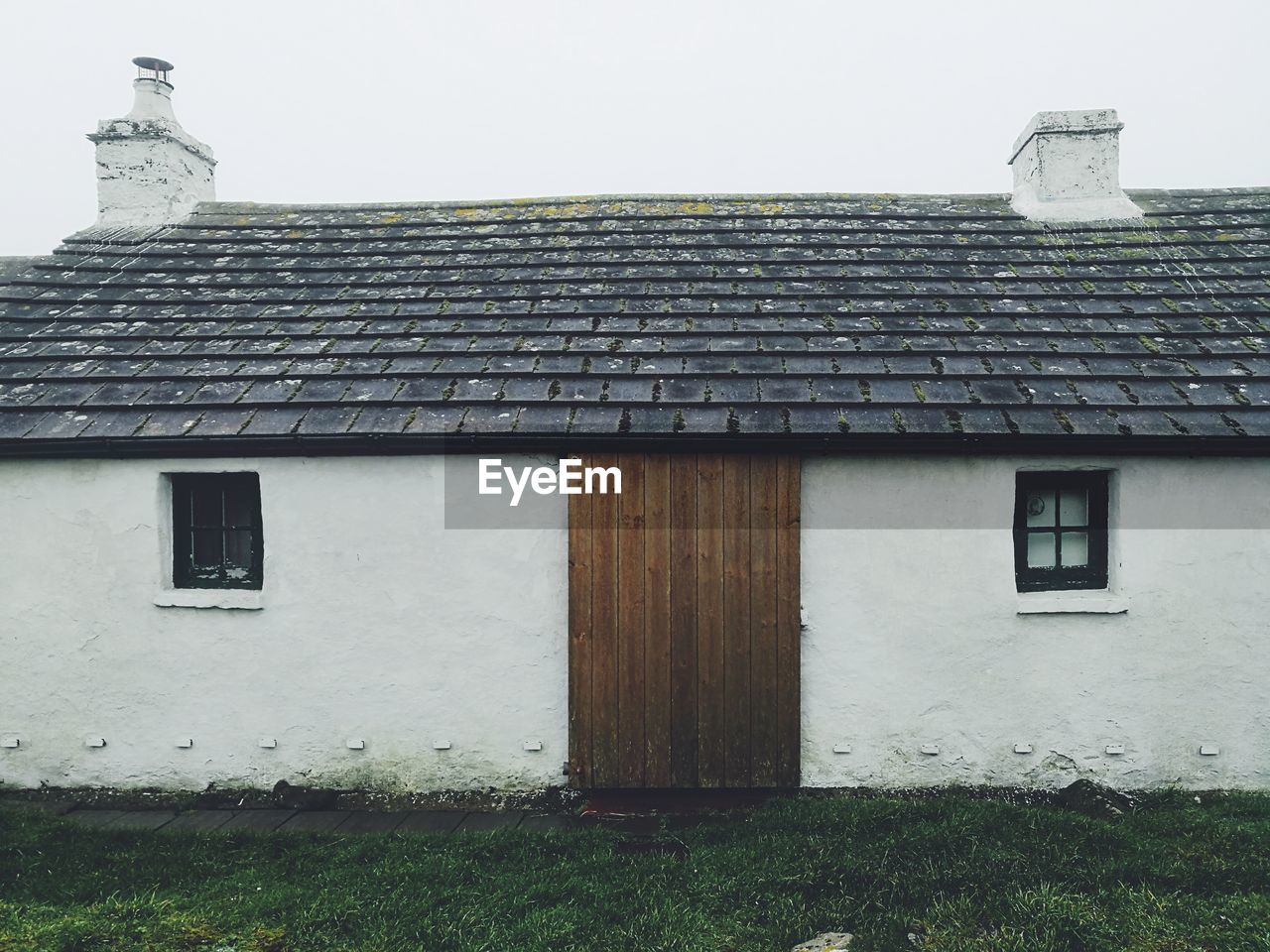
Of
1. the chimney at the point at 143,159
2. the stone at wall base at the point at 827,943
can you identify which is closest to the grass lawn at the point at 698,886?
the stone at wall base at the point at 827,943

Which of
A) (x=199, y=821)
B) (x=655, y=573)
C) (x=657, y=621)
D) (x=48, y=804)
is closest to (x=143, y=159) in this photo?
(x=48, y=804)

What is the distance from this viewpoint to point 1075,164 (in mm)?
8672

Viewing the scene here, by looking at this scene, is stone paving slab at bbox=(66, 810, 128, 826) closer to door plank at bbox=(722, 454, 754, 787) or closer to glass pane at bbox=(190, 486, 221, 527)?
glass pane at bbox=(190, 486, 221, 527)

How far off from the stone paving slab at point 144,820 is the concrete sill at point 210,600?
1.63 meters

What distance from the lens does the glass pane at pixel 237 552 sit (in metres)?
6.16

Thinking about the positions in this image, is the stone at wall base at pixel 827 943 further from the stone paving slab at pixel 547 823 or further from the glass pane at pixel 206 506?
the glass pane at pixel 206 506

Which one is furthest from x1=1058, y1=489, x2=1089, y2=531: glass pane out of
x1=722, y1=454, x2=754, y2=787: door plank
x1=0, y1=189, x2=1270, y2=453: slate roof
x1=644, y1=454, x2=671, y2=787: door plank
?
x1=644, y1=454, x2=671, y2=787: door plank

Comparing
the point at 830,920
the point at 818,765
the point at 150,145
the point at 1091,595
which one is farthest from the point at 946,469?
the point at 150,145

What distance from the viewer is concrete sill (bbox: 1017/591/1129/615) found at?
5707mm

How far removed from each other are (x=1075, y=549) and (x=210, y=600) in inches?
288

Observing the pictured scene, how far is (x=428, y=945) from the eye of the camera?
3789 millimetres

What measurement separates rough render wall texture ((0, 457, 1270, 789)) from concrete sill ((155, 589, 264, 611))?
0.12 metres

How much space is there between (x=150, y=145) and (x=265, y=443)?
232 inches

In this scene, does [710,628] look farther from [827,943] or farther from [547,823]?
[827,943]
